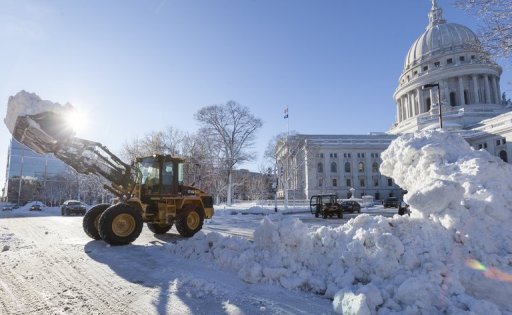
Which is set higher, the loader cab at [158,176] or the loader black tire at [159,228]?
the loader cab at [158,176]

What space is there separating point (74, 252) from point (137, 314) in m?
5.41

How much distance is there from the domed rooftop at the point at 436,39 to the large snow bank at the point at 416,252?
307 ft

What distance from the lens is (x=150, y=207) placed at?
11.1m

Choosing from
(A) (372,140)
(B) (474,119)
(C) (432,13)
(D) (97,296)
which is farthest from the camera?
(C) (432,13)

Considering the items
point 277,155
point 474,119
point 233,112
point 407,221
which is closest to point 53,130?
point 407,221

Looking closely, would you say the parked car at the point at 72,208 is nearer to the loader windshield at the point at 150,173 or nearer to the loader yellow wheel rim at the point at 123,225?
the loader windshield at the point at 150,173

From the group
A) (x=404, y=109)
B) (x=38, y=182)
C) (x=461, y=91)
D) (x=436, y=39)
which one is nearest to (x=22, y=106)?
(x=38, y=182)

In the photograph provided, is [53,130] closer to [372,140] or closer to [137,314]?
[137,314]

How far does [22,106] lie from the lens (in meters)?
8.78

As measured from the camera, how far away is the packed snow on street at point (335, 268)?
464cm

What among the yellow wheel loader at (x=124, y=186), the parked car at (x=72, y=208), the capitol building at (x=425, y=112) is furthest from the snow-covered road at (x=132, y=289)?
the capitol building at (x=425, y=112)

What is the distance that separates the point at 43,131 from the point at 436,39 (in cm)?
10175

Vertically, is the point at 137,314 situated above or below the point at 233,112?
below

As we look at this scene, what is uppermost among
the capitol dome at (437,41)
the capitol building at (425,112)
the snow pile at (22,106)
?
the capitol dome at (437,41)
